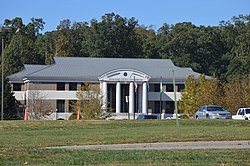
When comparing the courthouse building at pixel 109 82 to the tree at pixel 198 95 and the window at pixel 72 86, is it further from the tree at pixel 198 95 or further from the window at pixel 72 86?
the tree at pixel 198 95

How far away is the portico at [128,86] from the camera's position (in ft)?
287

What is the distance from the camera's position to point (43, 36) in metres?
134

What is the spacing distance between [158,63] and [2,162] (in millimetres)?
79816

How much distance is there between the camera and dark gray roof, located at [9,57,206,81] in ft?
289

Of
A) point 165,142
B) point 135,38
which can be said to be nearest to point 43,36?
point 135,38

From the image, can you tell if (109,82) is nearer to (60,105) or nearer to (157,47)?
(60,105)

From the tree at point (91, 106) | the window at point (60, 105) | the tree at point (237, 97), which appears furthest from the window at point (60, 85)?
the tree at point (237, 97)

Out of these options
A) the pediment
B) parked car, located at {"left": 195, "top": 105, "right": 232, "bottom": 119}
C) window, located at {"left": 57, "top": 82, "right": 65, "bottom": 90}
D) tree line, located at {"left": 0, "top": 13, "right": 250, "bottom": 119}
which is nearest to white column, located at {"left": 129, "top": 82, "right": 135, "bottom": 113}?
the pediment

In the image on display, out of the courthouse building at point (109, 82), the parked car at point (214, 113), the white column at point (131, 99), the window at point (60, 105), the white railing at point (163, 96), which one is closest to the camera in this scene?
the parked car at point (214, 113)

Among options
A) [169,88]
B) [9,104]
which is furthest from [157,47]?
[9,104]

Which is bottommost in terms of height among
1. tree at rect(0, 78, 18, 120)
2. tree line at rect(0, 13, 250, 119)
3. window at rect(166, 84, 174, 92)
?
tree at rect(0, 78, 18, 120)

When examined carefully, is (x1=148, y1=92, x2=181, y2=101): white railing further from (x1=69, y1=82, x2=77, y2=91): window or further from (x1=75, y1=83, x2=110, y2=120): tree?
(x1=75, y1=83, x2=110, y2=120): tree

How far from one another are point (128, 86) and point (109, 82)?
11.1 feet

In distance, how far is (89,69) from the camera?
92062 millimetres
